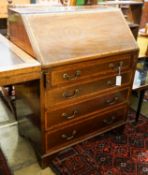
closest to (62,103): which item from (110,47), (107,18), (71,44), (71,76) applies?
(71,76)

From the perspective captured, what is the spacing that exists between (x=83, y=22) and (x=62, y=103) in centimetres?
60

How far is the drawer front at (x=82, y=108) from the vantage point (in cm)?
152

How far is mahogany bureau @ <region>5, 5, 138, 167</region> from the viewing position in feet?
4.45

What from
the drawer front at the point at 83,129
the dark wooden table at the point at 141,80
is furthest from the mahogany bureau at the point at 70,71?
the dark wooden table at the point at 141,80

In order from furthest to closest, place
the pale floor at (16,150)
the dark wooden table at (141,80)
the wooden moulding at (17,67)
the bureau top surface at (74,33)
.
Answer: the dark wooden table at (141,80), the pale floor at (16,150), the bureau top surface at (74,33), the wooden moulding at (17,67)

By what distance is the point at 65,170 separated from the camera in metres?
1.68

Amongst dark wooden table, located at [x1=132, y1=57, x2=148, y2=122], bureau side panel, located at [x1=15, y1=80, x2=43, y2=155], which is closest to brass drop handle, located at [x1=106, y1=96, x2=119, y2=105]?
dark wooden table, located at [x1=132, y1=57, x2=148, y2=122]

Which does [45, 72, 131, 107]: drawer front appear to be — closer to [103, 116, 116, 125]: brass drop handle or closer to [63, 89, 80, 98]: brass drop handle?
[63, 89, 80, 98]: brass drop handle

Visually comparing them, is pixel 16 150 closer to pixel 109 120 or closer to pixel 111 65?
pixel 109 120

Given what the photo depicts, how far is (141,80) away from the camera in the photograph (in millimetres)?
2225

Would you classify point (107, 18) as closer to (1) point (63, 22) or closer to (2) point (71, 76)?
(1) point (63, 22)

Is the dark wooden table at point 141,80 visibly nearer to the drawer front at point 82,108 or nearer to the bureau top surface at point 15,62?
the drawer front at point 82,108

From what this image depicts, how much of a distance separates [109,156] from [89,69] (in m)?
0.83

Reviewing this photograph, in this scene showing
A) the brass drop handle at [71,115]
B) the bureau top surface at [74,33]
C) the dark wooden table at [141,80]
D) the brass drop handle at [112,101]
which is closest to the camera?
the bureau top surface at [74,33]
